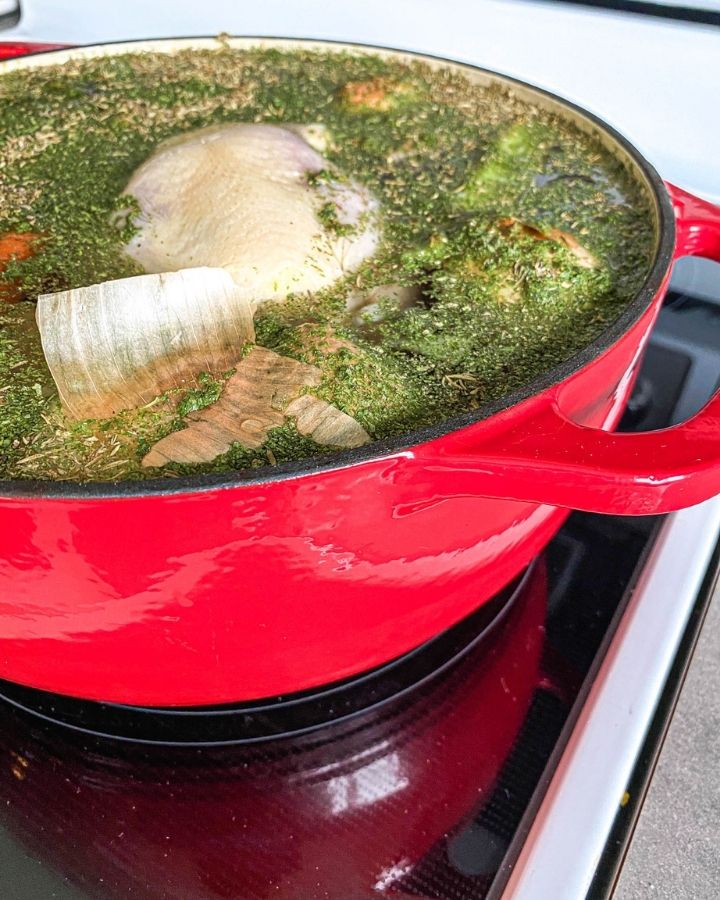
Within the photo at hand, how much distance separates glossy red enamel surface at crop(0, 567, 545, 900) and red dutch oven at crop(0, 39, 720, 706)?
0.39ft

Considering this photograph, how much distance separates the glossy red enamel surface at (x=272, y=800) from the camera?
744mm

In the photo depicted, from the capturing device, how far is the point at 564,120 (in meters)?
1.10

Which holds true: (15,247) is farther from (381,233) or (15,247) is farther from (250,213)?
(381,233)

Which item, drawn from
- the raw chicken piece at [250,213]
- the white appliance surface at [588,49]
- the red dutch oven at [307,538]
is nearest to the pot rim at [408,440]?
the red dutch oven at [307,538]

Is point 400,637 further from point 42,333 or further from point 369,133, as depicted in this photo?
point 369,133

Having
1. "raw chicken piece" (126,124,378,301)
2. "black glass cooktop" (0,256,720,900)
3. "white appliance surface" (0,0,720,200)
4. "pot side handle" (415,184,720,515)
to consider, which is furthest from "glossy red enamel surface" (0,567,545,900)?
"white appliance surface" (0,0,720,200)

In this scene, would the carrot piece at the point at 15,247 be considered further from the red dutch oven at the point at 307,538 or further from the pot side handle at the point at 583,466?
the pot side handle at the point at 583,466

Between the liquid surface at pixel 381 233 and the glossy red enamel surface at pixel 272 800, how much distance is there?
35 cm

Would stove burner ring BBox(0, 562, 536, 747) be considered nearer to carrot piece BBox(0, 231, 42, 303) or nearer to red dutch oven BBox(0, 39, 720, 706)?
red dutch oven BBox(0, 39, 720, 706)

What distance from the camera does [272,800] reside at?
2.62 ft

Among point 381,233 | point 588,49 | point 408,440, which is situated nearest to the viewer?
point 408,440

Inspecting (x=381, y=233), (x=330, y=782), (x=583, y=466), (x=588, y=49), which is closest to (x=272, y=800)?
(x=330, y=782)

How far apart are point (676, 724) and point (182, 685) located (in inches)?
21.7

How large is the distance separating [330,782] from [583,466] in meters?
0.44
